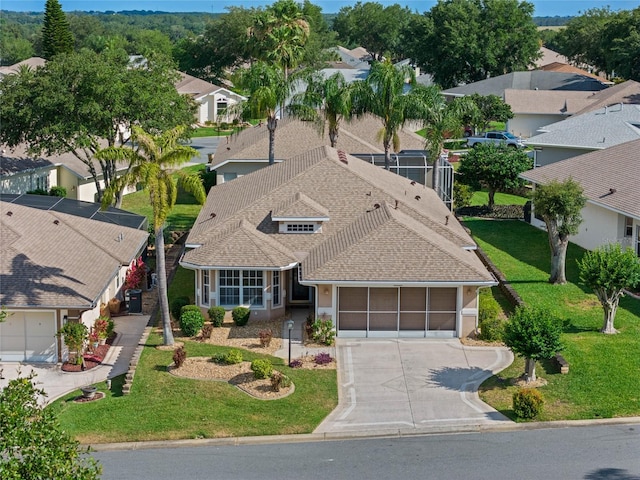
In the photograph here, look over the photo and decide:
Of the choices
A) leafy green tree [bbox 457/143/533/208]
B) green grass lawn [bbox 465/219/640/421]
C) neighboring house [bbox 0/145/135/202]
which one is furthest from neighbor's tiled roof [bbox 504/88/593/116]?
green grass lawn [bbox 465/219/640/421]

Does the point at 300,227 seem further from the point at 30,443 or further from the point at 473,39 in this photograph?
the point at 473,39

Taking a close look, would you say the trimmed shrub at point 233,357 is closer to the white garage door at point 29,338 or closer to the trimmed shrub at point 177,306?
the trimmed shrub at point 177,306

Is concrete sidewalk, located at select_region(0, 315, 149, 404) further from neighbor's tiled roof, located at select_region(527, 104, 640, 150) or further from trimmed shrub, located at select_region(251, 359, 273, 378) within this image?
neighbor's tiled roof, located at select_region(527, 104, 640, 150)

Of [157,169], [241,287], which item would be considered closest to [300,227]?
[241,287]

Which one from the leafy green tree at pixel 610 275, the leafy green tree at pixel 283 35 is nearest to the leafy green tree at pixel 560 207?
the leafy green tree at pixel 610 275

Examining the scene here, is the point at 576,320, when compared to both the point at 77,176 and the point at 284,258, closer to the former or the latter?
the point at 284,258
